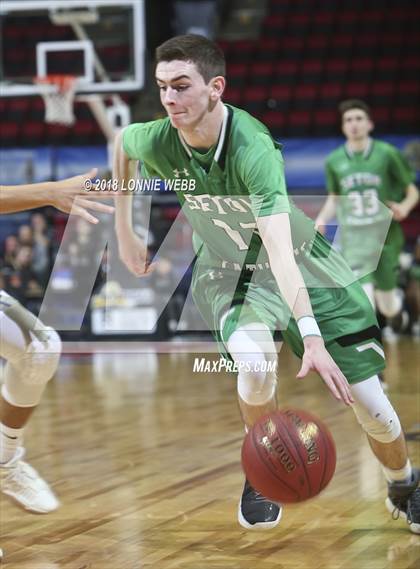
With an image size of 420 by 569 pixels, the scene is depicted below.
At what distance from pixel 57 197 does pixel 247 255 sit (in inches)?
30.1

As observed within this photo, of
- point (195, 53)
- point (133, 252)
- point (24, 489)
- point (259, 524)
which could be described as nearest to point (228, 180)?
point (195, 53)

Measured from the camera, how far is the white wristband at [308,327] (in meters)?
2.82

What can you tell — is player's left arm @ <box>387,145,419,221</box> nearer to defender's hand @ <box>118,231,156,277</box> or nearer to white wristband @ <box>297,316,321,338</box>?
defender's hand @ <box>118,231,156,277</box>

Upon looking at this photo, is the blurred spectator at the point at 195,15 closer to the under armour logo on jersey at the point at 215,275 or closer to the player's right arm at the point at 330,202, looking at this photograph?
the player's right arm at the point at 330,202

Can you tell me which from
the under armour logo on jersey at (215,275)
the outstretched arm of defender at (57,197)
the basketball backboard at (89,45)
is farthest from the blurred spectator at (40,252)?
the outstretched arm of defender at (57,197)

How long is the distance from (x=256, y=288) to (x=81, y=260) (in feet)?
24.0

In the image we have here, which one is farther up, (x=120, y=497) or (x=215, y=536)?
(x=215, y=536)

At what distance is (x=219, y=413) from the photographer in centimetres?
639

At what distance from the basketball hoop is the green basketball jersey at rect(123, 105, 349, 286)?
6.70 m

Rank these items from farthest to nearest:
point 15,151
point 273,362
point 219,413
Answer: point 15,151 → point 219,413 → point 273,362

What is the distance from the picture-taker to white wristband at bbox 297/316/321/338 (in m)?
2.82

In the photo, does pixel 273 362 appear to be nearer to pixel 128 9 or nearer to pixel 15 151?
pixel 128 9

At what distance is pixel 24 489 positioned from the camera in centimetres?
360

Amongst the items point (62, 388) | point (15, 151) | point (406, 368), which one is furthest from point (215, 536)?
point (15, 151)
